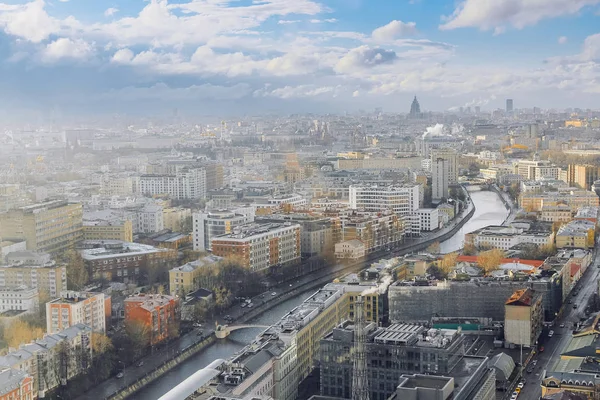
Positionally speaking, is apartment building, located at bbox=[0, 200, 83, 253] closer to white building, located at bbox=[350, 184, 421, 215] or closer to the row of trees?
the row of trees

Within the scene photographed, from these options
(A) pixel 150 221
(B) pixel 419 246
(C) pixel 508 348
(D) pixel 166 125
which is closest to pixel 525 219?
(B) pixel 419 246

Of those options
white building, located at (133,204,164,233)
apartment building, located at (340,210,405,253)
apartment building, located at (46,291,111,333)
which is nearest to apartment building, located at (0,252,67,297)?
apartment building, located at (46,291,111,333)

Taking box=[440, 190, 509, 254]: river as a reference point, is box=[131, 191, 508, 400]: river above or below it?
below

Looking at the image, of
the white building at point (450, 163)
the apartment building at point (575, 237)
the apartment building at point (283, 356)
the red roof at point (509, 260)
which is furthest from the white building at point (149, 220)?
the white building at point (450, 163)

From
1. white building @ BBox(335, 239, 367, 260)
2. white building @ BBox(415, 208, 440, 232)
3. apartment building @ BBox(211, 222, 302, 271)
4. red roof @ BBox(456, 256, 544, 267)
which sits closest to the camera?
red roof @ BBox(456, 256, 544, 267)

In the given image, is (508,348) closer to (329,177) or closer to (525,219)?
(525,219)
